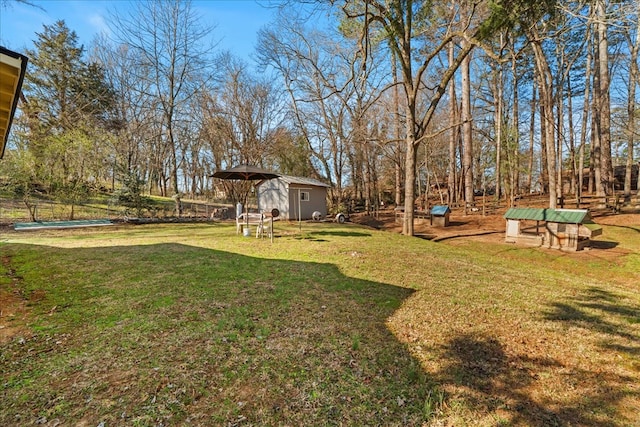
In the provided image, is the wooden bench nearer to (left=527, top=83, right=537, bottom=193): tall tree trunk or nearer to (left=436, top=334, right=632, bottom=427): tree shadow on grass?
(left=436, top=334, right=632, bottom=427): tree shadow on grass

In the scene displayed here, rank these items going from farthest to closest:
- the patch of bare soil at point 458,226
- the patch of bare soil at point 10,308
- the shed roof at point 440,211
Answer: the shed roof at point 440,211
the patch of bare soil at point 458,226
the patch of bare soil at point 10,308

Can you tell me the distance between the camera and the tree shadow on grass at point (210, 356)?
215 cm

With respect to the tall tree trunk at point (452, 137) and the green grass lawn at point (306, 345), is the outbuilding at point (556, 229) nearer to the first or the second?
the green grass lawn at point (306, 345)

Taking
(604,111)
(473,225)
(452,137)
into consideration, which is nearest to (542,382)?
(473,225)

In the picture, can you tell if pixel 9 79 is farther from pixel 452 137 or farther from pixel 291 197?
pixel 452 137

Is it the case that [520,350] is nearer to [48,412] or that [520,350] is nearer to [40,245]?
[48,412]

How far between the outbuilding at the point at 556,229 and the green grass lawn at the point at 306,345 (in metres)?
3.35

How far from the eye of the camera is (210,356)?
2762mm

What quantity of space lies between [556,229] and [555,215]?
0.45 metres

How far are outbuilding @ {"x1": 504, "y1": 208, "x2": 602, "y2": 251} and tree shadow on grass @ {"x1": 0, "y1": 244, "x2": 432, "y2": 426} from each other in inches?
293

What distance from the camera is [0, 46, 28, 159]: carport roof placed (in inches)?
112

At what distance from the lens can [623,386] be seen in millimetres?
2566

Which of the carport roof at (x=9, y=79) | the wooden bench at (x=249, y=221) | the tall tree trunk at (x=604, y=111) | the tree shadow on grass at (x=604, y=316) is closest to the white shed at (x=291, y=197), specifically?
the wooden bench at (x=249, y=221)

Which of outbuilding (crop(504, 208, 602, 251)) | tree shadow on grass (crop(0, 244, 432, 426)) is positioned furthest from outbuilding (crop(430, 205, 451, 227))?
tree shadow on grass (crop(0, 244, 432, 426))
